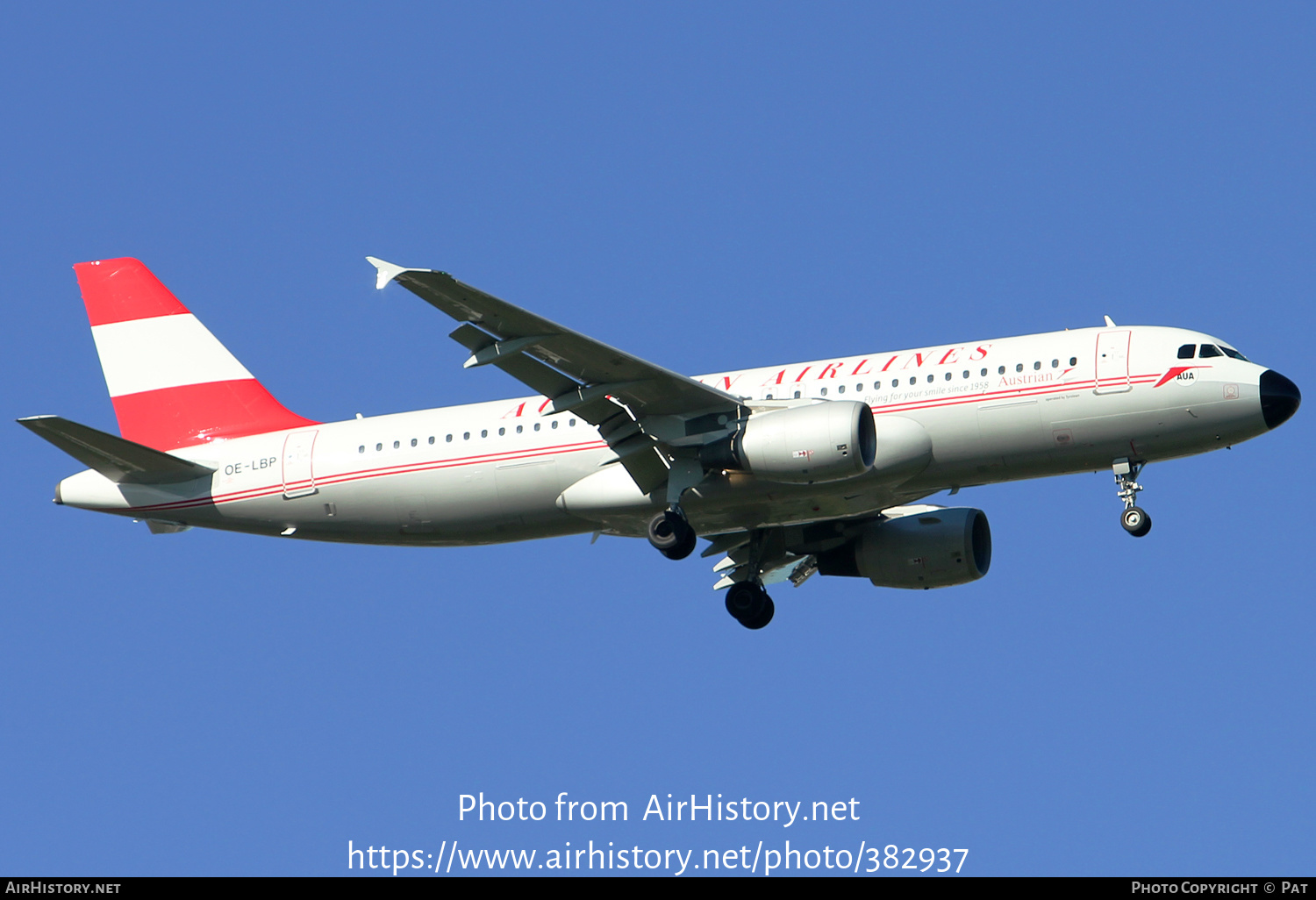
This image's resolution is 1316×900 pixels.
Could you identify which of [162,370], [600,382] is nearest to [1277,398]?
[600,382]

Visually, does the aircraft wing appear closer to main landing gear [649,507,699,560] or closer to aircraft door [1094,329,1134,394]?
main landing gear [649,507,699,560]

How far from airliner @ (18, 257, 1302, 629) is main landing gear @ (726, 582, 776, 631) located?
5 centimetres

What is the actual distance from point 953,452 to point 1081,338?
3.24m

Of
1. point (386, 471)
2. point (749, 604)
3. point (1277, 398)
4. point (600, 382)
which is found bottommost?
point (749, 604)

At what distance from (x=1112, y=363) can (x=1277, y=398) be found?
2.88 meters

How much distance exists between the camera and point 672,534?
30.8 m

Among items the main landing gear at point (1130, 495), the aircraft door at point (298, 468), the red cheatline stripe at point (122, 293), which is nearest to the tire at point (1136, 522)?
the main landing gear at point (1130, 495)

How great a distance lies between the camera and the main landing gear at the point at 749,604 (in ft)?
113

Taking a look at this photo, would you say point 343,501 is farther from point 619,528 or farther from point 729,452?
point 729,452

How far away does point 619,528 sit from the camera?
32438 mm

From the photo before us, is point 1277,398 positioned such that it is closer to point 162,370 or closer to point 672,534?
point 672,534

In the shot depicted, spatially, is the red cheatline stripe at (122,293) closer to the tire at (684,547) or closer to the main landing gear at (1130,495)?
the tire at (684,547)

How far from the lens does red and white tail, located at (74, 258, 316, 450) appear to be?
35375mm

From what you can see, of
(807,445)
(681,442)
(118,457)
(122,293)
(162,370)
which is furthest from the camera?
(122,293)
